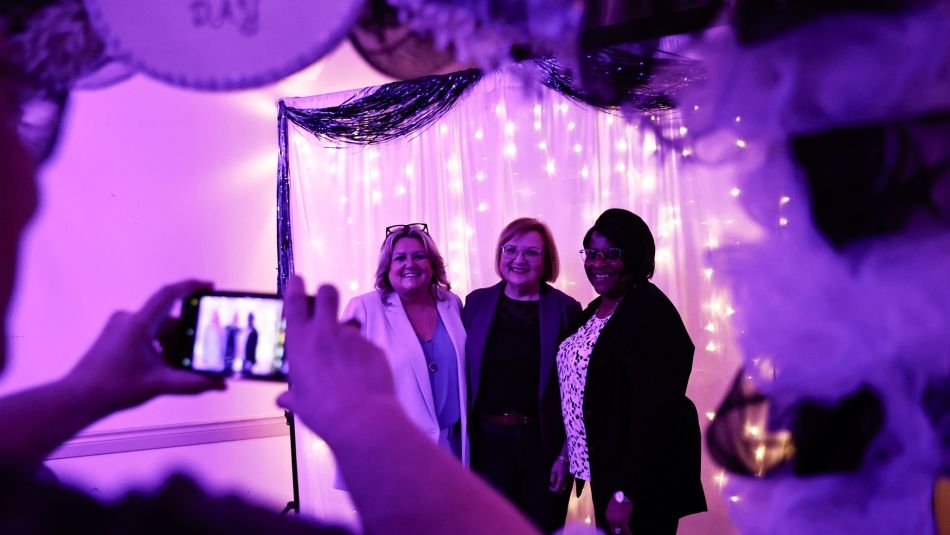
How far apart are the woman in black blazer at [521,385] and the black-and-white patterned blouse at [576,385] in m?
0.09

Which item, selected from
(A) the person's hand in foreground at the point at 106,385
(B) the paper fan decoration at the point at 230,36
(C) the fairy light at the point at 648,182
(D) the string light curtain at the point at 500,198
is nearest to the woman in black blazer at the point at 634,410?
(D) the string light curtain at the point at 500,198

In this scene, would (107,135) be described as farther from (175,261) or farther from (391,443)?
(391,443)

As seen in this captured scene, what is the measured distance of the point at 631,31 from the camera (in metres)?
0.92

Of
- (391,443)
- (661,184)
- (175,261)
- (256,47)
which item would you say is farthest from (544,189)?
(391,443)

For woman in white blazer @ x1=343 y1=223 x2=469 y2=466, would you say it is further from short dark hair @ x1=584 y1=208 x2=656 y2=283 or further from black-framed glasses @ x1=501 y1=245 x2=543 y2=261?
short dark hair @ x1=584 y1=208 x2=656 y2=283

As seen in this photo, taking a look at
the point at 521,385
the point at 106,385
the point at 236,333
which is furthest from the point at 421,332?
the point at 106,385

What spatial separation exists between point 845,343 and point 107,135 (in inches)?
126

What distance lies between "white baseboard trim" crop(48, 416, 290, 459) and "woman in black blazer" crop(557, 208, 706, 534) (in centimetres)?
196

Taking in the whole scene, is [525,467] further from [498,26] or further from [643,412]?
[498,26]

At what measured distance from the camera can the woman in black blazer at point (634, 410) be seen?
6.49 feet

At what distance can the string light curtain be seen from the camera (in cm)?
316

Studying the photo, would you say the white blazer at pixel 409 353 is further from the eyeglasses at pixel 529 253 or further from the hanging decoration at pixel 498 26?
the hanging decoration at pixel 498 26

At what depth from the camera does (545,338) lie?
2.44 metres

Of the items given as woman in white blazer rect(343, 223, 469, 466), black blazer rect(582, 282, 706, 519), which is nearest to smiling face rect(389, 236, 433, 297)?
woman in white blazer rect(343, 223, 469, 466)
